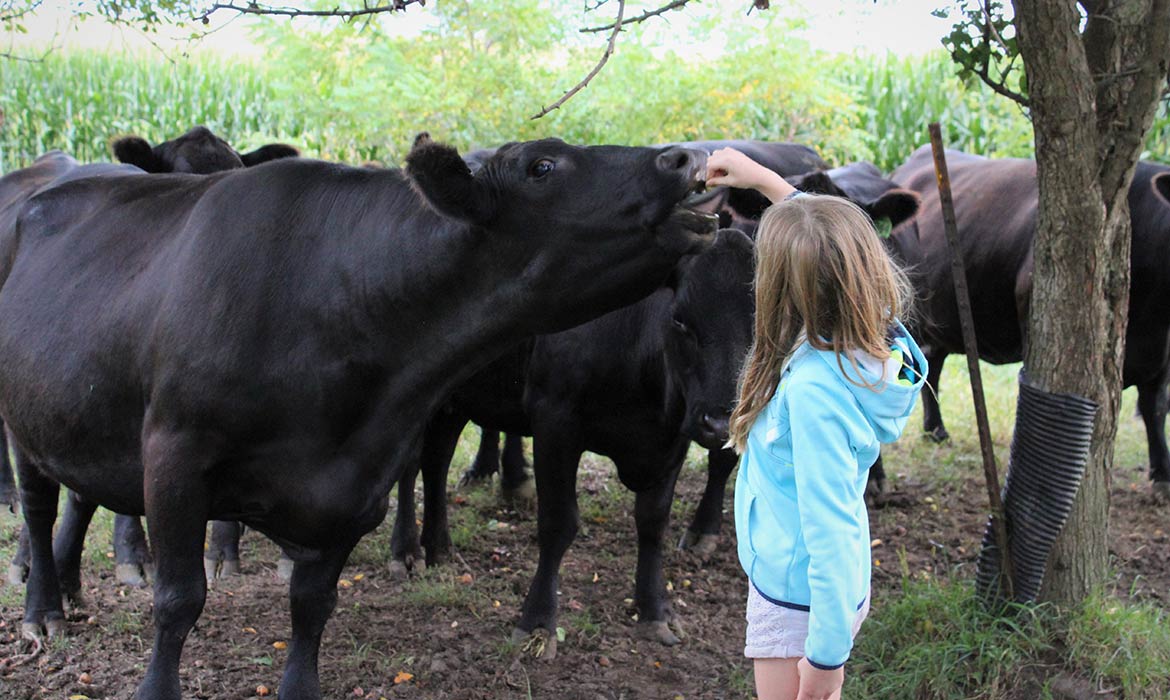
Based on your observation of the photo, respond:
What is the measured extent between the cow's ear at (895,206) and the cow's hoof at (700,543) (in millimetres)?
1820

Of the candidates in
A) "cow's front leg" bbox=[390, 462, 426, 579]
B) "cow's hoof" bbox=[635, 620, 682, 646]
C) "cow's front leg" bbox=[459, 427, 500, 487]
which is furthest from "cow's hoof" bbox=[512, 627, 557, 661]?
"cow's front leg" bbox=[459, 427, 500, 487]

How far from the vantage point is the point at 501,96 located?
1177 centimetres

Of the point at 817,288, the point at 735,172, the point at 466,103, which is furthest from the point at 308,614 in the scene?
the point at 466,103

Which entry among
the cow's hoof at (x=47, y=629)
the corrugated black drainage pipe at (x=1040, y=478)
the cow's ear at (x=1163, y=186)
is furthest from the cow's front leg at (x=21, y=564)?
the cow's ear at (x=1163, y=186)

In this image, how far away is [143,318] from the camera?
3.61m

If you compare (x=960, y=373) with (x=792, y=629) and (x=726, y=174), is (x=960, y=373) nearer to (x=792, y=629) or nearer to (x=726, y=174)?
(x=726, y=174)

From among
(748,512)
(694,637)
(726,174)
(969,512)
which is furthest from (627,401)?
(969,512)

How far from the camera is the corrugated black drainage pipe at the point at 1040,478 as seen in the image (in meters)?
4.13

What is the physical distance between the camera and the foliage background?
38.5ft

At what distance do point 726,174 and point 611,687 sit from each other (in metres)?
1.97

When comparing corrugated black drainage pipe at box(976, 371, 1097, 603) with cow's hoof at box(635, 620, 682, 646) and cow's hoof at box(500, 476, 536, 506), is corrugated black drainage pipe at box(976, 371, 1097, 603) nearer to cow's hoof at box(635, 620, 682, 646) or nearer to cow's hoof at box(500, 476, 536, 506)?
cow's hoof at box(635, 620, 682, 646)

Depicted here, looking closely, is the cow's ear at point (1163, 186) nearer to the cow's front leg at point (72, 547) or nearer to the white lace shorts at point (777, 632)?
the white lace shorts at point (777, 632)

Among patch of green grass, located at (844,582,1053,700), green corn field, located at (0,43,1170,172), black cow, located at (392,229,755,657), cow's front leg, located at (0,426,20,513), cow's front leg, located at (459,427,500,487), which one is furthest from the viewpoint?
green corn field, located at (0,43,1170,172)

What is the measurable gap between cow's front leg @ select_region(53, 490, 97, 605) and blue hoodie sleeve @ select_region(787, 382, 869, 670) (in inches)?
137
